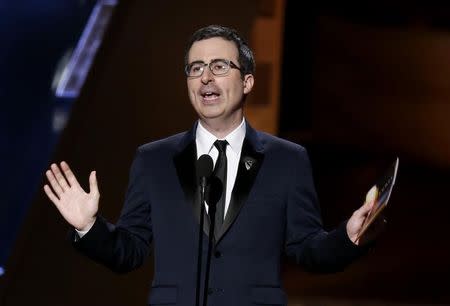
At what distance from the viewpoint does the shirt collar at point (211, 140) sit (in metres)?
2.40

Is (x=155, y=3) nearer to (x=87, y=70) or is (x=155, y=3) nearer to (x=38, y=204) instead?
(x=87, y=70)

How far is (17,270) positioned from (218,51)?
89.6 inches

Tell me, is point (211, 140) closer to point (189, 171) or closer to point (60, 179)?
point (189, 171)

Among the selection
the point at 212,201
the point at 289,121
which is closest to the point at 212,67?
the point at 212,201

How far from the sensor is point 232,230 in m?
2.28

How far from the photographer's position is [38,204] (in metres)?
4.45

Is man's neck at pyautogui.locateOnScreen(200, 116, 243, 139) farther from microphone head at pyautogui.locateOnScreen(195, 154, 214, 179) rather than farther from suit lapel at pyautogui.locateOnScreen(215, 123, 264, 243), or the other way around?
microphone head at pyautogui.locateOnScreen(195, 154, 214, 179)

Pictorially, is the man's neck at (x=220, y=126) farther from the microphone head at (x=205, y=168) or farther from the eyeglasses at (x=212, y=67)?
the microphone head at (x=205, y=168)

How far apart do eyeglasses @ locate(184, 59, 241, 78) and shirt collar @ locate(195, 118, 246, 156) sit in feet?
0.53

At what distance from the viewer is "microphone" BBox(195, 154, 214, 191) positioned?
2.12 meters

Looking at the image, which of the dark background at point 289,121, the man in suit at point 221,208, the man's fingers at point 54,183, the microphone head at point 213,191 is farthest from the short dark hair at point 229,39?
the dark background at point 289,121

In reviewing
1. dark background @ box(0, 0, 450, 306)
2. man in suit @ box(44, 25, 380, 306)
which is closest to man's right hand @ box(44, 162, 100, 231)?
man in suit @ box(44, 25, 380, 306)

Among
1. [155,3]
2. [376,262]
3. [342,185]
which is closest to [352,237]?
[155,3]

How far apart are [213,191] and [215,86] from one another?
0.30 meters
